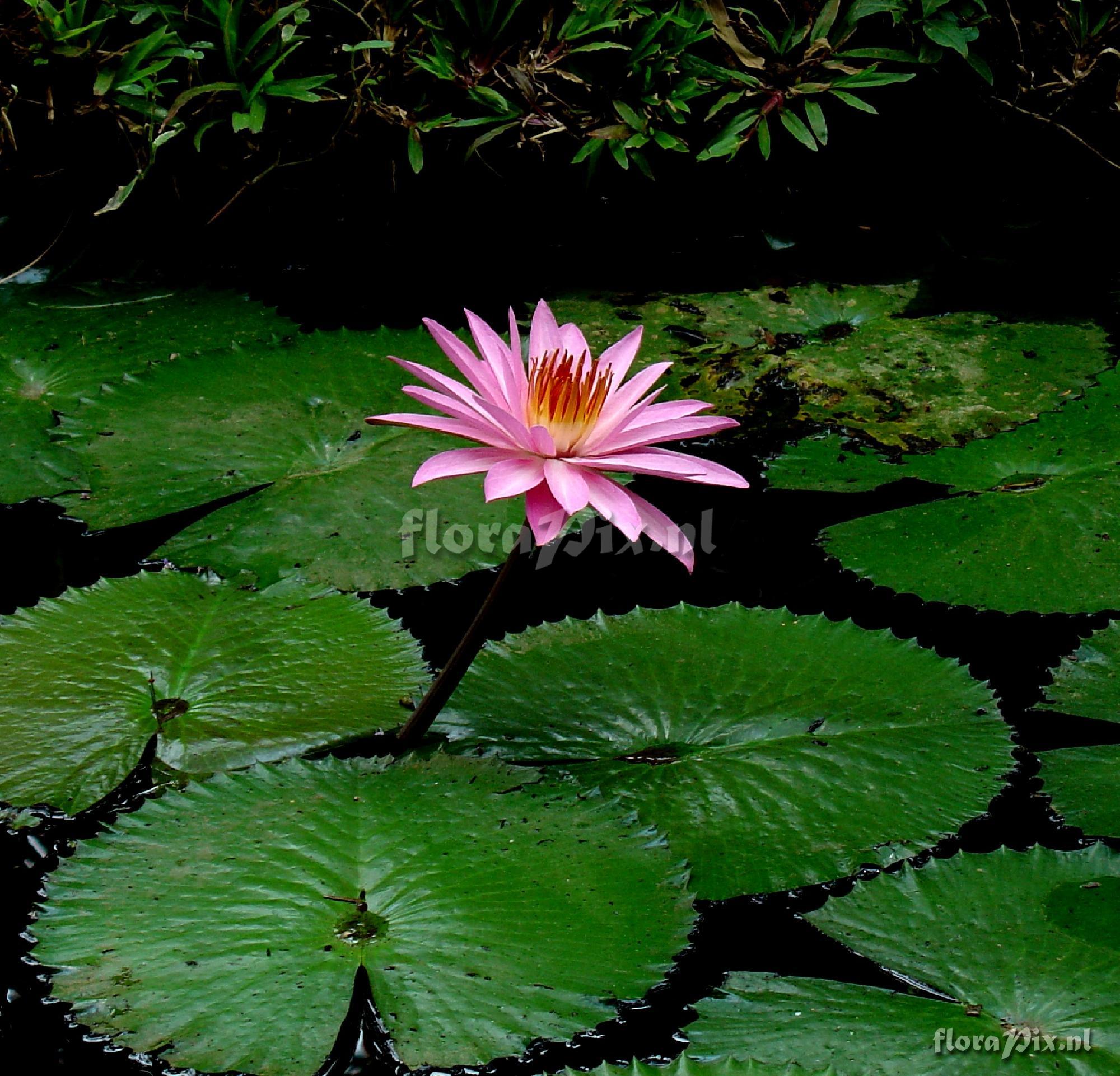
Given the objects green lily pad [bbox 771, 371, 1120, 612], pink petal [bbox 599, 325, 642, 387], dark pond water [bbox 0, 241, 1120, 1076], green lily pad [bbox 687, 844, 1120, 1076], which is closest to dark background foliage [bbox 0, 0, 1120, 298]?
dark pond water [bbox 0, 241, 1120, 1076]

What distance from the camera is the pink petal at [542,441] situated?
114cm

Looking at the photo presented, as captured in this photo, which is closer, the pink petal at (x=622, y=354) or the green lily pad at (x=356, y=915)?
the green lily pad at (x=356, y=915)

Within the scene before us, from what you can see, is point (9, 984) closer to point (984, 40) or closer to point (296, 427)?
point (296, 427)

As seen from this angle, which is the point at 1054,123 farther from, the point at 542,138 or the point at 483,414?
the point at 483,414

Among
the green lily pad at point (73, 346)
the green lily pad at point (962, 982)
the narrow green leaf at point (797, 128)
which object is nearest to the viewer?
the green lily pad at point (962, 982)

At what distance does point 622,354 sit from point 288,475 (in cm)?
79

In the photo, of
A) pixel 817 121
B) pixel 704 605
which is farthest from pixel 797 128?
pixel 704 605

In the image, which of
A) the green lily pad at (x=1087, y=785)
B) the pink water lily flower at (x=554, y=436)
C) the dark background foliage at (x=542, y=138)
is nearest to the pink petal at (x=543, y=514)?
the pink water lily flower at (x=554, y=436)

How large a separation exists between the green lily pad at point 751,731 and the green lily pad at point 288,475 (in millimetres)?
308

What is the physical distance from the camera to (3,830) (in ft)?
4.39

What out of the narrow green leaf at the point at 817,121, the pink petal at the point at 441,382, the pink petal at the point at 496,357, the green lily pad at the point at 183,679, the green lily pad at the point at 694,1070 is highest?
the narrow green leaf at the point at 817,121

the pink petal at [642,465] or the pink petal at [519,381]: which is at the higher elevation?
the pink petal at [519,381]

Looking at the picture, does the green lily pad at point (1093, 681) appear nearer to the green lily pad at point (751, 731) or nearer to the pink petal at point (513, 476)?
the green lily pad at point (751, 731)

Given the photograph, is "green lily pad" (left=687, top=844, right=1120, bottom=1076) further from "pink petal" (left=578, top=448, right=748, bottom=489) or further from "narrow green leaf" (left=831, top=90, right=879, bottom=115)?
"narrow green leaf" (left=831, top=90, right=879, bottom=115)
